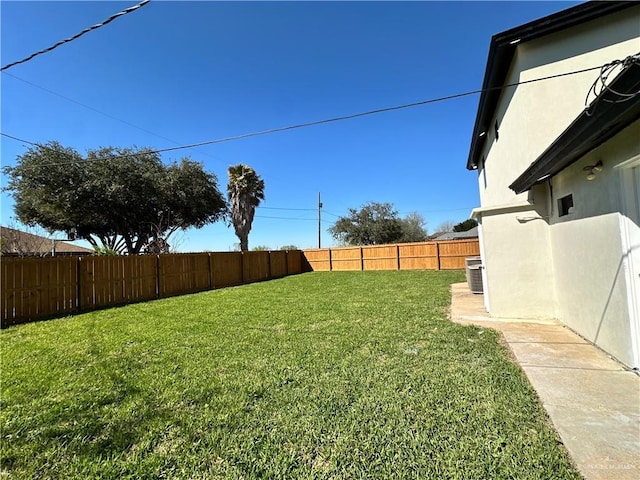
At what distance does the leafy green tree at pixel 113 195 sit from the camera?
14.6 meters

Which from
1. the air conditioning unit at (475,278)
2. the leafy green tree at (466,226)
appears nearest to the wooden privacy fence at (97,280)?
the air conditioning unit at (475,278)

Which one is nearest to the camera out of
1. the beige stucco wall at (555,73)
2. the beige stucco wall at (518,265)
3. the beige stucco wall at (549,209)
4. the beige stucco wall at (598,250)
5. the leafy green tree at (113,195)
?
the beige stucco wall at (598,250)

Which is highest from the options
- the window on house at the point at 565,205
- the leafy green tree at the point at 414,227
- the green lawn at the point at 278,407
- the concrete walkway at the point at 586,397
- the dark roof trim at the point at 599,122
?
the leafy green tree at the point at 414,227

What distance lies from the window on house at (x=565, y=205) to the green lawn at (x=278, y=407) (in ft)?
7.11

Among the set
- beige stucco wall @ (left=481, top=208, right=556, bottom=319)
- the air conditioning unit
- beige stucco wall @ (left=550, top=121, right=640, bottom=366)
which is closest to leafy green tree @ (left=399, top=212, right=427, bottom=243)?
the air conditioning unit

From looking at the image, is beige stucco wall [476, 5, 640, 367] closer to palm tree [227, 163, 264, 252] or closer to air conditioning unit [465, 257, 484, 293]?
air conditioning unit [465, 257, 484, 293]

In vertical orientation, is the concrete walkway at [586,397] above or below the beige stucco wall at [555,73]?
below

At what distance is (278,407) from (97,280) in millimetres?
8793

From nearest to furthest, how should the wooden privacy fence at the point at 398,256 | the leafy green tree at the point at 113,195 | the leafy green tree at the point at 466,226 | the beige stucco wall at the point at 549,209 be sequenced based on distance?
1. the beige stucco wall at the point at 549,209
2. the leafy green tree at the point at 113,195
3. the wooden privacy fence at the point at 398,256
4. the leafy green tree at the point at 466,226

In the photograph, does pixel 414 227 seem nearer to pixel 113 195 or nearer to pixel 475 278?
pixel 475 278

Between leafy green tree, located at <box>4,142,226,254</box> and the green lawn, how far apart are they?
11059 millimetres

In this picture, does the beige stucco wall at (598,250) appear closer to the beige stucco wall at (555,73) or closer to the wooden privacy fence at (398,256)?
the beige stucco wall at (555,73)

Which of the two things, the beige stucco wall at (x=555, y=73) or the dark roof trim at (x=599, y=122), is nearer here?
the dark roof trim at (x=599, y=122)

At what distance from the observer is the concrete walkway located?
1.80 meters
